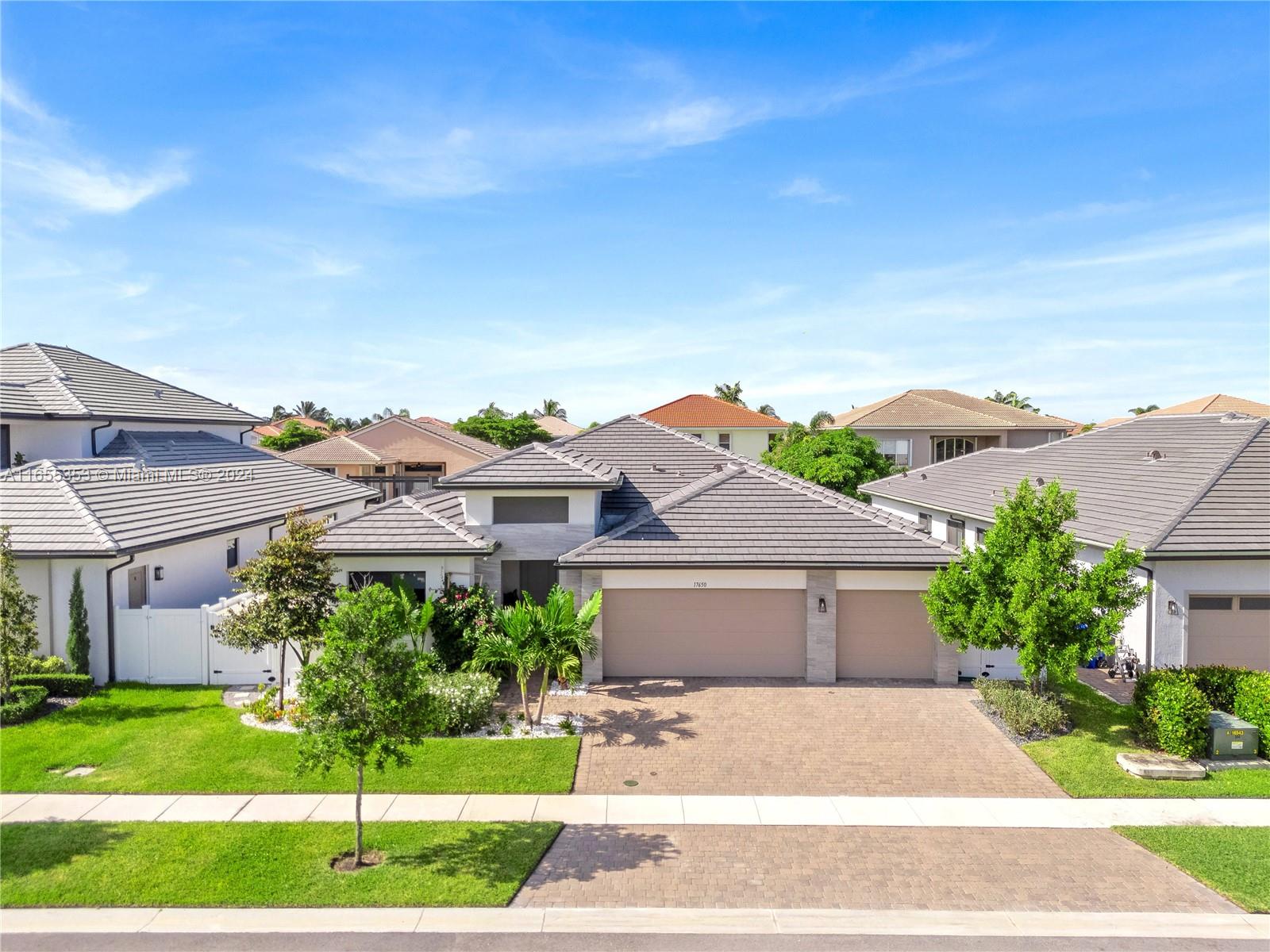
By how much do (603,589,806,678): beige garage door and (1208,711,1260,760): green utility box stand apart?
24.5 ft

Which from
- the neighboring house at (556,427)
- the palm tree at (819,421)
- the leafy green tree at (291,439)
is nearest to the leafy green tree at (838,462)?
the palm tree at (819,421)

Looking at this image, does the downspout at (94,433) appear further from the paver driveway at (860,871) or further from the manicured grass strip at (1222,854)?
the manicured grass strip at (1222,854)

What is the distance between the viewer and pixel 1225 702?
45.8 feet

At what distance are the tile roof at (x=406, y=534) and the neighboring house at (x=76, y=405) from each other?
1195 centimetres

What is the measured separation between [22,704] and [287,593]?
5.75m

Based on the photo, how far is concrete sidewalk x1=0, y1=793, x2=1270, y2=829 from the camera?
10.7 m

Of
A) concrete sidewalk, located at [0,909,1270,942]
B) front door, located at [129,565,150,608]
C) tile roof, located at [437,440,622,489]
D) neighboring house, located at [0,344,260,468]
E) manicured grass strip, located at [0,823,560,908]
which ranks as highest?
neighboring house, located at [0,344,260,468]

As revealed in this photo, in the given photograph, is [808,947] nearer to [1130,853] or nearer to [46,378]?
[1130,853]

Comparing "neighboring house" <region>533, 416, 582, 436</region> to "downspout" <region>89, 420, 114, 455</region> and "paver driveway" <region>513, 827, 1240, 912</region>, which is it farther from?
"paver driveway" <region>513, 827, 1240, 912</region>

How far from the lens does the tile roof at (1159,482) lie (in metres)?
16.9

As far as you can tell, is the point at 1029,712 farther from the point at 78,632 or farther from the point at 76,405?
the point at 76,405

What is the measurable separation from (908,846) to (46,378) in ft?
95.1

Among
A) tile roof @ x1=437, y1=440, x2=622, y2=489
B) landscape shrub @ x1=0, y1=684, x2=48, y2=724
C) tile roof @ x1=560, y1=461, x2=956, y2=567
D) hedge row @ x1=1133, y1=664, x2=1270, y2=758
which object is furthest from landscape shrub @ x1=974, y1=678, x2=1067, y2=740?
landscape shrub @ x1=0, y1=684, x2=48, y2=724

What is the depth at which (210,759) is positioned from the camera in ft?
40.8
